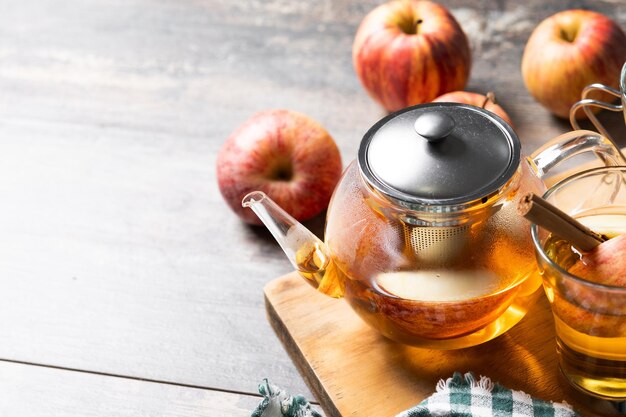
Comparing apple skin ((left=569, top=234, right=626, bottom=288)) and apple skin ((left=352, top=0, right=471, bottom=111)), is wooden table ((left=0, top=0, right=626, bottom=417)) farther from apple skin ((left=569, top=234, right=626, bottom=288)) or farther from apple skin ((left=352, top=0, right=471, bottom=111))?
apple skin ((left=569, top=234, right=626, bottom=288))

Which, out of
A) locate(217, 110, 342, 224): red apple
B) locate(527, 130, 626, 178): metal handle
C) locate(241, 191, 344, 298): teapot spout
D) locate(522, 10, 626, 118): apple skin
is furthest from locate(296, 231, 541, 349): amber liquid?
locate(522, 10, 626, 118): apple skin

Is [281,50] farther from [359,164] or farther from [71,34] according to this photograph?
[359,164]

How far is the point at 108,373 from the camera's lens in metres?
0.90

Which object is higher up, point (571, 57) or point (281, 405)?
point (571, 57)

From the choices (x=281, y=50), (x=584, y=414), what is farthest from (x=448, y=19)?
(x=584, y=414)

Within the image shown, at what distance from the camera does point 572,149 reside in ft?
2.55

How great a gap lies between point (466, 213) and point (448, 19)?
546mm

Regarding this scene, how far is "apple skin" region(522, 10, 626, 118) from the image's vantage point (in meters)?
1.09

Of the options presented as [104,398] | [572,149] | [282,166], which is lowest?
[104,398]

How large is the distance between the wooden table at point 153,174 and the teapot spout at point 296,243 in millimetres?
158

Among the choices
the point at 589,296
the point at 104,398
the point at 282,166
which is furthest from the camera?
the point at 282,166

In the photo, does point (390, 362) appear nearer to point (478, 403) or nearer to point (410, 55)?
point (478, 403)

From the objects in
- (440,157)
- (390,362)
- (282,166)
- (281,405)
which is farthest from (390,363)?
(282,166)

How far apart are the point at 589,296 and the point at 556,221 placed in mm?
61
